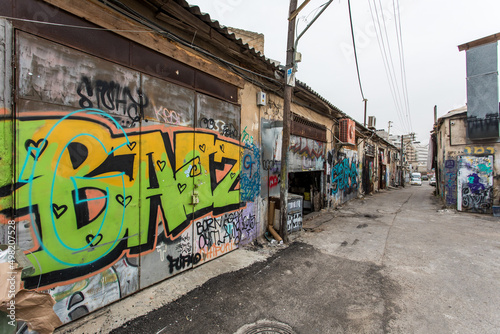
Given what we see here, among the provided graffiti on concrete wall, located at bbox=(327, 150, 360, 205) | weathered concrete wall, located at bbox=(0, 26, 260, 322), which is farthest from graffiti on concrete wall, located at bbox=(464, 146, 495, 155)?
weathered concrete wall, located at bbox=(0, 26, 260, 322)

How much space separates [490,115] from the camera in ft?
32.0

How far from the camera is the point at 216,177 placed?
4.85 metres

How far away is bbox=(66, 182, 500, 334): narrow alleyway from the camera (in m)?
2.96

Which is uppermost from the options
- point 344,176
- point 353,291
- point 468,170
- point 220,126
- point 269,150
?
point 220,126

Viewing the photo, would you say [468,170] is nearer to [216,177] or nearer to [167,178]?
[216,177]

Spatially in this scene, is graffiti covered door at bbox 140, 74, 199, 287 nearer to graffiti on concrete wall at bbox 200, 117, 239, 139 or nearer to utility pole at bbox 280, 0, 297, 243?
graffiti on concrete wall at bbox 200, 117, 239, 139

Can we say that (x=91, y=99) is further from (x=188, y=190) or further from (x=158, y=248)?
(x=158, y=248)

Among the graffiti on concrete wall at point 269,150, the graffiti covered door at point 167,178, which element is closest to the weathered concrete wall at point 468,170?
the graffiti on concrete wall at point 269,150

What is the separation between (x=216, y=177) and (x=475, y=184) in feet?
39.1

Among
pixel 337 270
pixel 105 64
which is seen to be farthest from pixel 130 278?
pixel 337 270

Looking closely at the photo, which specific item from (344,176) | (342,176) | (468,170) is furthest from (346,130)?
(468,170)

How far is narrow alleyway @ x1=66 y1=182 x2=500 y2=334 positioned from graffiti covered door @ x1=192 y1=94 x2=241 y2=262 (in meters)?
0.55

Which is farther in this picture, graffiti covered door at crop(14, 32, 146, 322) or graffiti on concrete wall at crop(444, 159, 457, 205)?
graffiti on concrete wall at crop(444, 159, 457, 205)

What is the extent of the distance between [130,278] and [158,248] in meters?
0.55
